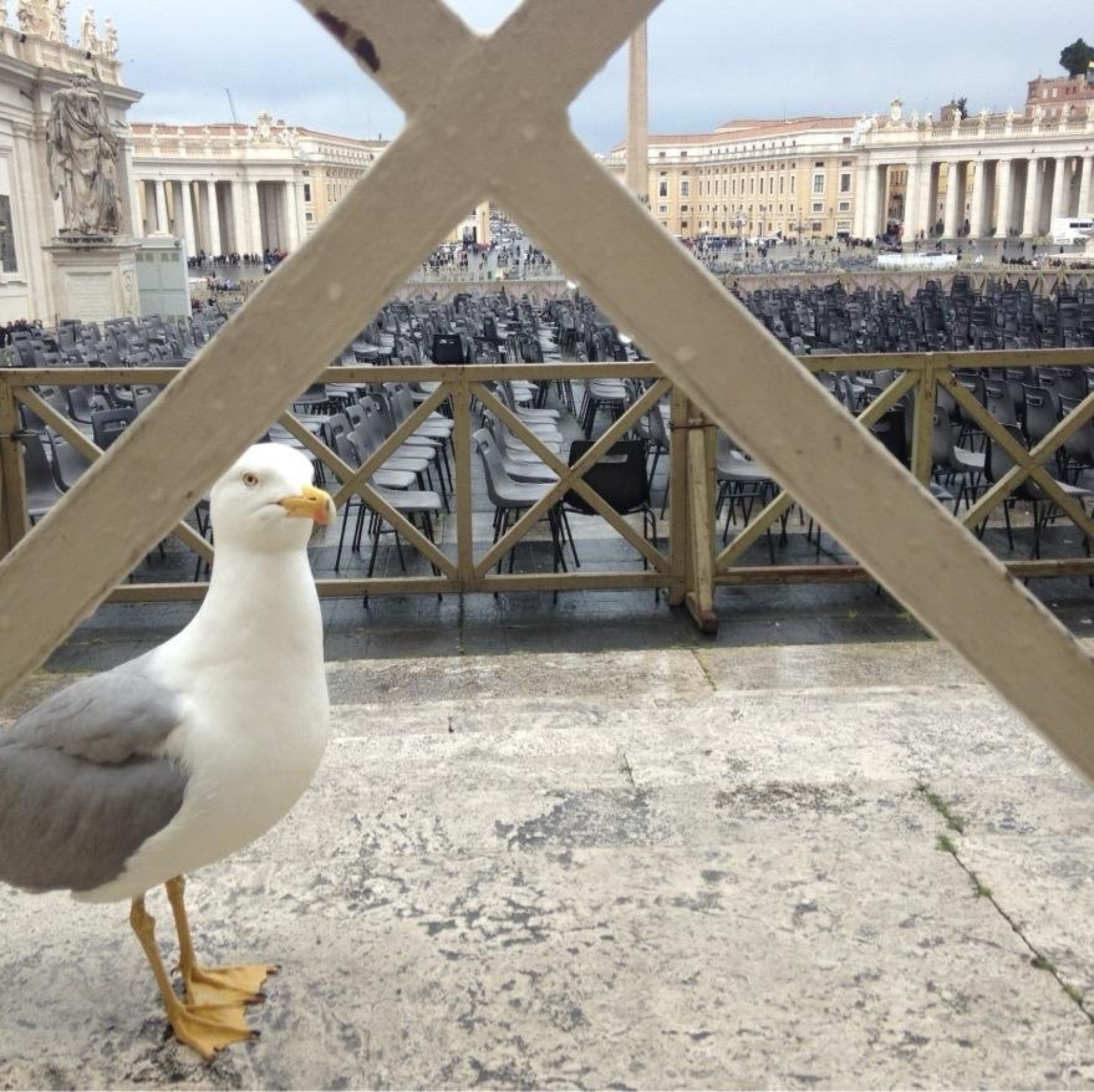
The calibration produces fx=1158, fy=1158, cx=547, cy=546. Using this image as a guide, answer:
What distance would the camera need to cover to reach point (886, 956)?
7.84ft

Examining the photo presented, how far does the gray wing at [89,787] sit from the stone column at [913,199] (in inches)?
4176

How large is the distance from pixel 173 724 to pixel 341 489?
12.7 ft

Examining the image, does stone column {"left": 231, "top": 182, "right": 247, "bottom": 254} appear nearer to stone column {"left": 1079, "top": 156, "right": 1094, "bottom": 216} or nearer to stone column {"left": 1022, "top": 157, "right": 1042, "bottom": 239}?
stone column {"left": 1022, "top": 157, "right": 1042, "bottom": 239}

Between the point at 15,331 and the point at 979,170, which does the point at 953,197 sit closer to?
the point at 979,170

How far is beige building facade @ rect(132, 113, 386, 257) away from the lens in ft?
268

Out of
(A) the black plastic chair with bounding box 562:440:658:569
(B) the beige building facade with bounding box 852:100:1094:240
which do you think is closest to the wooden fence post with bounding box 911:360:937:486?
→ (A) the black plastic chair with bounding box 562:440:658:569

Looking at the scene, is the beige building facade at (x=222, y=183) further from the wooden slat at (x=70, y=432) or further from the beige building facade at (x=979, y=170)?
the wooden slat at (x=70, y=432)

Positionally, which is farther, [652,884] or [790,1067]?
[652,884]

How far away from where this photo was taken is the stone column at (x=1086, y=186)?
300 feet

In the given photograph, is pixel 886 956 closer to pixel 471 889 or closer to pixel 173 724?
pixel 471 889

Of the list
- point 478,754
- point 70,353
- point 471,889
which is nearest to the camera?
point 471,889

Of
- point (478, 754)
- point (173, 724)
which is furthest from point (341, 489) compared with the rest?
point (173, 724)

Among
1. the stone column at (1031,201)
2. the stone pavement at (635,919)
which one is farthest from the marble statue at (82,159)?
the stone column at (1031,201)

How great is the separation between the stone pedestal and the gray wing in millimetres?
26790
